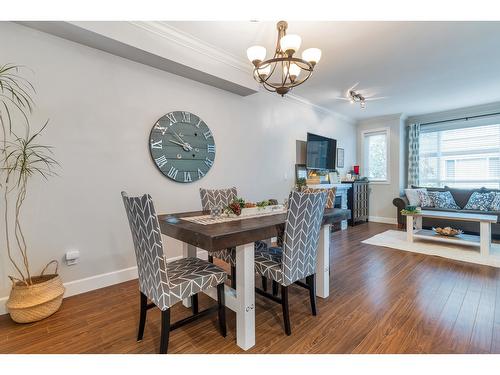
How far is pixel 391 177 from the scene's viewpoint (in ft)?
19.6

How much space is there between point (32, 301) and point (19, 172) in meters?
1.07

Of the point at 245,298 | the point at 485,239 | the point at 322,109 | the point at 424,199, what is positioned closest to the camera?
the point at 245,298

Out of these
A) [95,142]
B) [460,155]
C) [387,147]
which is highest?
[387,147]

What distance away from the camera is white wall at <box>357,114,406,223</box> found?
585 centimetres

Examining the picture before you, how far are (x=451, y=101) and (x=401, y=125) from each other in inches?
42.9

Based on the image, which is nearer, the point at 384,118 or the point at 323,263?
the point at 323,263

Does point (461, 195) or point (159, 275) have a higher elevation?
point (461, 195)

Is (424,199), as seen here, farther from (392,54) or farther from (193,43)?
(193,43)

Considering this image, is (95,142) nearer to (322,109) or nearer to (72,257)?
(72,257)

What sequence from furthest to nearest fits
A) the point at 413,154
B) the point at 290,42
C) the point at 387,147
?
the point at 387,147
the point at 413,154
the point at 290,42

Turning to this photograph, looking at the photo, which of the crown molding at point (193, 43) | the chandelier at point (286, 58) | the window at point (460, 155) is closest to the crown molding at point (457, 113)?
the window at point (460, 155)

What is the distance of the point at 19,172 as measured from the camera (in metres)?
2.08

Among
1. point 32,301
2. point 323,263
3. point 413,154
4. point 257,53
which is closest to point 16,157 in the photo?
point 32,301
